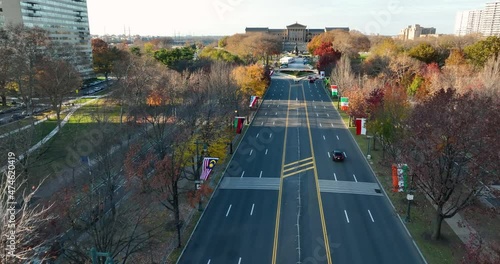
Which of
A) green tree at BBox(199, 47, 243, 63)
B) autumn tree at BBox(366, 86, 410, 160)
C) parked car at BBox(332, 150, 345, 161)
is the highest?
green tree at BBox(199, 47, 243, 63)

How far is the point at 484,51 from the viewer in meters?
64.2

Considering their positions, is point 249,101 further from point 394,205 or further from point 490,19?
point 490,19

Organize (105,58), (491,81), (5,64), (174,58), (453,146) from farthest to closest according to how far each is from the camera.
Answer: (105,58) < (174,58) < (5,64) < (491,81) < (453,146)

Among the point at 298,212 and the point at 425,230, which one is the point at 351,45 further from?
the point at 425,230

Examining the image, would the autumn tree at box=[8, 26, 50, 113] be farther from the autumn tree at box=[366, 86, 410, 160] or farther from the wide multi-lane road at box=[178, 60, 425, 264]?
the autumn tree at box=[366, 86, 410, 160]

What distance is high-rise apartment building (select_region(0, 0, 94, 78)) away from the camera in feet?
312

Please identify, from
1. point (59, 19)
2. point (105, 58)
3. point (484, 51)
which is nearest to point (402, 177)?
point (484, 51)

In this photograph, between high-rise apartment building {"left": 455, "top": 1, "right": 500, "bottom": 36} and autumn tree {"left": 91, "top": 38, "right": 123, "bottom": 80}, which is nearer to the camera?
autumn tree {"left": 91, "top": 38, "right": 123, "bottom": 80}

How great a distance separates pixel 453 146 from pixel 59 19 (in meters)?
121

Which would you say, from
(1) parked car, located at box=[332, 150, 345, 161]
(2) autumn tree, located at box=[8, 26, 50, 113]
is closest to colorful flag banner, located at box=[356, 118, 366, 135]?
(1) parked car, located at box=[332, 150, 345, 161]

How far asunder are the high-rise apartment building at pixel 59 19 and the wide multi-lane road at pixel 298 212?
71.2 meters

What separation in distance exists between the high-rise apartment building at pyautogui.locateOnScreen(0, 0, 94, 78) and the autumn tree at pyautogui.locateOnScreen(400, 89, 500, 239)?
87.5 metres

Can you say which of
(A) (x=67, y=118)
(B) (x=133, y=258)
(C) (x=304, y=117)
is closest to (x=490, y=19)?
(C) (x=304, y=117)

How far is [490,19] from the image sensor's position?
156125 mm
